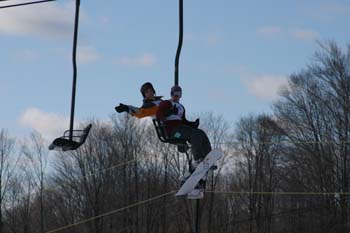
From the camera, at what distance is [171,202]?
45594 millimetres

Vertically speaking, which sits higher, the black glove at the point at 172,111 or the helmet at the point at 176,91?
the helmet at the point at 176,91

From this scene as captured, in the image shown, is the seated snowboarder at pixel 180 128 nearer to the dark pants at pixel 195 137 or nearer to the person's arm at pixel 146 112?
the dark pants at pixel 195 137

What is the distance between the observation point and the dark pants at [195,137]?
8367 mm

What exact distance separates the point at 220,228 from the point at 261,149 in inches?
233

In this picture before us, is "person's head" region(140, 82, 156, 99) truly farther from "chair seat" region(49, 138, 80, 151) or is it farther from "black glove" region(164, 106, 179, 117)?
"chair seat" region(49, 138, 80, 151)

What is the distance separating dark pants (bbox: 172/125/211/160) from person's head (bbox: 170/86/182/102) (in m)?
0.37

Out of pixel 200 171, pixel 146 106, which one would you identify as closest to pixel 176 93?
pixel 146 106

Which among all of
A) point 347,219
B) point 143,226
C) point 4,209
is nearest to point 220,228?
point 143,226

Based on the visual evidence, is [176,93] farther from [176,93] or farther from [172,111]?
[172,111]

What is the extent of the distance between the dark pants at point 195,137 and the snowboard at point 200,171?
0.10 metres

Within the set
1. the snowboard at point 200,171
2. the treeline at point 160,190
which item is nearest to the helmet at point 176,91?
the snowboard at point 200,171

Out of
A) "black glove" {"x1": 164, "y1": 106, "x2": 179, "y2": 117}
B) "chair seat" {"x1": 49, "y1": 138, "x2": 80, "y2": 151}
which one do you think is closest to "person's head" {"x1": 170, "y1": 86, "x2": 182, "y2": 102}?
"black glove" {"x1": 164, "y1": 106, "x2": 179, "y2": 117}

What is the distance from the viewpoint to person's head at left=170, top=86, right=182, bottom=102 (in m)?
8.14

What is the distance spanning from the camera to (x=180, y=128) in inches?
332
